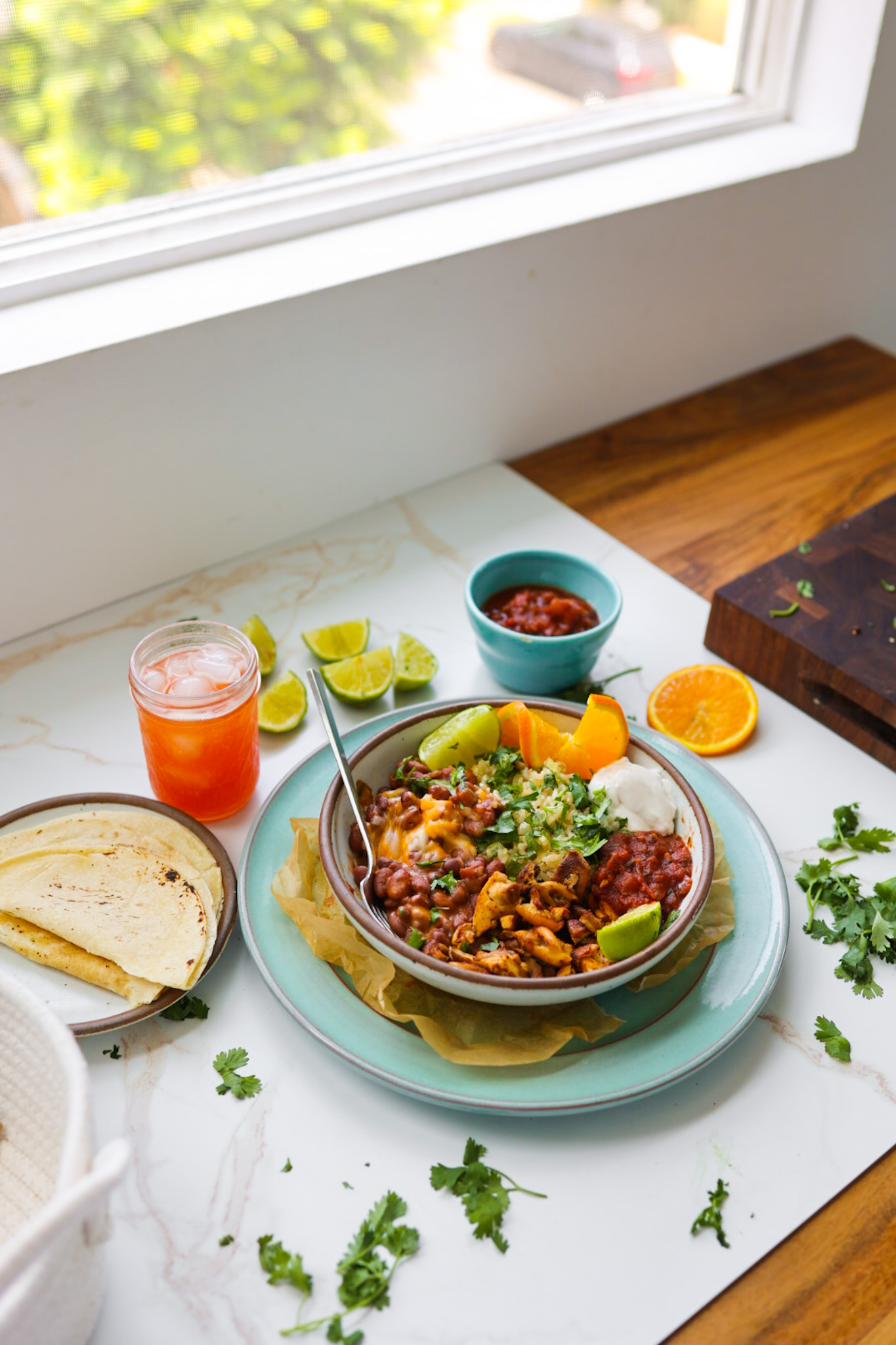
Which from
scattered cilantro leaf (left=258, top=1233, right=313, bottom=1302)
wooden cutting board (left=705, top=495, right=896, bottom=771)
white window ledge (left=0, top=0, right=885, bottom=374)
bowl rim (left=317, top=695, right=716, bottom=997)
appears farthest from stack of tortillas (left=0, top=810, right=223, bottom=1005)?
wooden cutting board (left=705, top=495, right=896, bottom=771)

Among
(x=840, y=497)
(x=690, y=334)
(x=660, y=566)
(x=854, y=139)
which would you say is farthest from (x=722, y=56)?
(x=660, y=566)

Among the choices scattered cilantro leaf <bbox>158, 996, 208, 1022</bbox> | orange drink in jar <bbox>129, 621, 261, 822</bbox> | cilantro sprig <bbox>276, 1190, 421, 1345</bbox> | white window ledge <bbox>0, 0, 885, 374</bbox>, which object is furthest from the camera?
white window ledge <bbox>0, 0, 885, 374</bbox>

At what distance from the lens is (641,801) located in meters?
1.17

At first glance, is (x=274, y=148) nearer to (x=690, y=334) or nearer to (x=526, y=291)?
(x=526, y=291)

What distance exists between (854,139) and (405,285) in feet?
3.44

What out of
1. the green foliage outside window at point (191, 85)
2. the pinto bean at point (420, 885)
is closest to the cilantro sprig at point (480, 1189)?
the pinto bean at point (420, 885)

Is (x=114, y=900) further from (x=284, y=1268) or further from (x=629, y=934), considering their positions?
(x=629, y=934)

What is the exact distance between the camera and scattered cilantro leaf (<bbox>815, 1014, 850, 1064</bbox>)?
3.56ft

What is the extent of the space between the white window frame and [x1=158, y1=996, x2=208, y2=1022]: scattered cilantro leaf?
0.99 m

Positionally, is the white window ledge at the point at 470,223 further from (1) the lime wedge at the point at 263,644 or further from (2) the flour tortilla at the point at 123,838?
(2) the flour tortilla at the point at 123,838

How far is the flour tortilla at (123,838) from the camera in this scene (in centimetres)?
119

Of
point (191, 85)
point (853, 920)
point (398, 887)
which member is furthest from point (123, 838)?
point (191, 85)

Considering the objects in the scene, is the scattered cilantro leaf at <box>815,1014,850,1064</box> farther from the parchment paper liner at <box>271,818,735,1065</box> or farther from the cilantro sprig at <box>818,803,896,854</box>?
the cilantro sprig at <box>818,803,896,854</box>

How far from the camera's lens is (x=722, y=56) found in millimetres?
2164
